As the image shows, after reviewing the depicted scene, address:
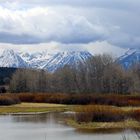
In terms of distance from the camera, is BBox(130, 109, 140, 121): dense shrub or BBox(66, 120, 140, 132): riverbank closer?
BBox(66, 120, 140, 132): riverbank

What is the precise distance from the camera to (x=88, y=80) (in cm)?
→ 12469

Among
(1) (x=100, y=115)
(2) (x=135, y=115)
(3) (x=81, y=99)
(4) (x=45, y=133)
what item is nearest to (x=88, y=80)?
(3) (x=81, y=99)

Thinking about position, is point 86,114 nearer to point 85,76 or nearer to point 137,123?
point 137,123

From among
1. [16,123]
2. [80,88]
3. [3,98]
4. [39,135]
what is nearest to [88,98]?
[3,98]

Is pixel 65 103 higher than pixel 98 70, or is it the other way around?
pixel 98 70

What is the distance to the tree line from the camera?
386 ft

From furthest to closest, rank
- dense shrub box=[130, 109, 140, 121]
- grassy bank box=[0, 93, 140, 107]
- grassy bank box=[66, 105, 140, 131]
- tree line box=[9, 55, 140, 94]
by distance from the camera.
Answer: tree line box=[9, 55, 140, 94]
grassy bank box=[0, 93, 140, 107]
dense shrub box=[130, 109, 140, 121]
grassy bank box=[66, 105, 140, 131]

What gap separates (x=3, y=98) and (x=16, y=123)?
94.5 feet

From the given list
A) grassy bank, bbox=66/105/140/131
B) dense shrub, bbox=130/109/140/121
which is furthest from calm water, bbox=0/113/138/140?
dense shrub, bbox=130/109/140/121

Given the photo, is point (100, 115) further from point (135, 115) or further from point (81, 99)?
point (81, 99)

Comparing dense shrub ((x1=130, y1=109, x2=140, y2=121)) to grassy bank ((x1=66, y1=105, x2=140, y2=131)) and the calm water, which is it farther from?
the calm water

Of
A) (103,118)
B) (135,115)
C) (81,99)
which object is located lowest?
(103,118)

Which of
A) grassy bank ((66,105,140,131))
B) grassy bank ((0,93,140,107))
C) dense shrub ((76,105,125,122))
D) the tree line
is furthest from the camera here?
the tree line

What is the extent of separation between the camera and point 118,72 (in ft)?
395
